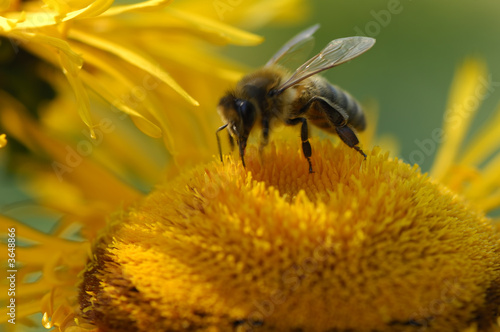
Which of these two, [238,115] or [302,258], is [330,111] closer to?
[238,115]

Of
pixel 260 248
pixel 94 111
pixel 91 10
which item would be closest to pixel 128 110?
pixel 91 10

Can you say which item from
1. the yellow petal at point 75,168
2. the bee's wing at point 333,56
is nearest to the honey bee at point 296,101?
the bee's wing at point 333,56

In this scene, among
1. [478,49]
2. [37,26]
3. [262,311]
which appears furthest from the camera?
[478,49]

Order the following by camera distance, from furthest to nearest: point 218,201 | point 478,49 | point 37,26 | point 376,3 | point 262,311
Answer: point 376,3 < point 478,49 < point 37,26 < point 218,201 < point 262,311

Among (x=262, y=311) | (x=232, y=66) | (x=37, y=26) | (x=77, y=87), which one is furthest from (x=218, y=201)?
(x=232, y=66)

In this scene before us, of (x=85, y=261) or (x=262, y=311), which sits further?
(x=85, y=261)

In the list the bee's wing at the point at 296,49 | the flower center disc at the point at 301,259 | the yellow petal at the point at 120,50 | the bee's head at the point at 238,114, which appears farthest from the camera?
the bee's wing at the point at 296,49

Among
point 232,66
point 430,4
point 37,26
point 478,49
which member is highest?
point 430,4

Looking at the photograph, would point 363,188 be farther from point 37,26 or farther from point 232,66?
point 232,66

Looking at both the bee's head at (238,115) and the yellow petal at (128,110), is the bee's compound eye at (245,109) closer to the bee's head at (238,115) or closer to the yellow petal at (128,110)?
the bee's head at (238,115)

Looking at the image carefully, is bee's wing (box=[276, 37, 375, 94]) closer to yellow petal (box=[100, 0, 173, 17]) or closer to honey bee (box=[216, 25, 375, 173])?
honey bee (box=[216, 25, 375, 173])
